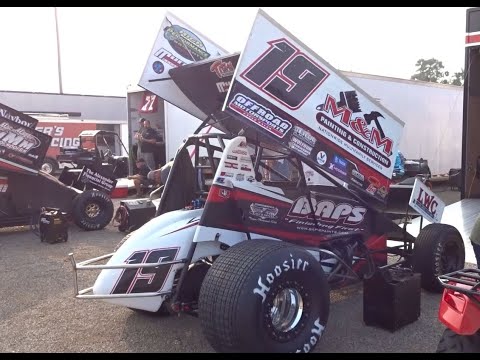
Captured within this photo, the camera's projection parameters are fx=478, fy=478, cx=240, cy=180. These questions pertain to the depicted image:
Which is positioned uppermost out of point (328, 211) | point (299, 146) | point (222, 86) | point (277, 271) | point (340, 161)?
point (222, 86)

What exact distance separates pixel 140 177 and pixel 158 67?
907cm

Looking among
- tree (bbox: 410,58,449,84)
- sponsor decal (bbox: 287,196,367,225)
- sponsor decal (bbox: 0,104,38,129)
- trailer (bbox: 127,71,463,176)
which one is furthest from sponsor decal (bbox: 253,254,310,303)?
tree (bbox: 410,58,449,84)

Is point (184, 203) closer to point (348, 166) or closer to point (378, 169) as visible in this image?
point (348, 166)

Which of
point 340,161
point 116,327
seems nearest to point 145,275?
point 116,327

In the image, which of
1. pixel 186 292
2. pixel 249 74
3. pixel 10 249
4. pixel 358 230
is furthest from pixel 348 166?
pixel 10 249

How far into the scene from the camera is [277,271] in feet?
10.1

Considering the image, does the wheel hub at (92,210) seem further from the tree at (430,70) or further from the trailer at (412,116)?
the tree at (430,70)

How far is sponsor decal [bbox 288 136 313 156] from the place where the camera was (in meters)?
3.61

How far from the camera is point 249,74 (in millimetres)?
3322

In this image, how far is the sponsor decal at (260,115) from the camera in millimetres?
3293

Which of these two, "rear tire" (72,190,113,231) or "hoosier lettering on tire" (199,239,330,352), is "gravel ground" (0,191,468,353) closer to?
"hoosier lettering on tire" (199,239,330,352)

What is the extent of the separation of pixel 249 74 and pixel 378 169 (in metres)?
1.67

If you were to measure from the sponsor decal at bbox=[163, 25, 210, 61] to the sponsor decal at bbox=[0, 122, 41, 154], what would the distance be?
4948mm

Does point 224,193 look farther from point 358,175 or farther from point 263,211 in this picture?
point 358,175
